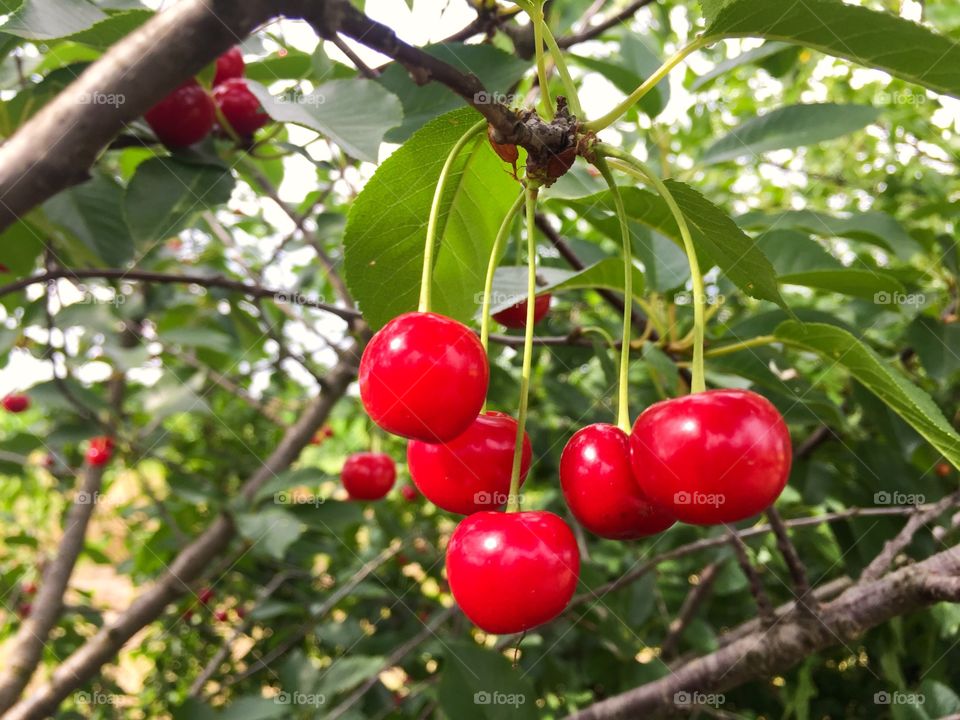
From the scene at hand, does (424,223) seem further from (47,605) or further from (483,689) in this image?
(47,605)

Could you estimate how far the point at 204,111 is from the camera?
132 centimetres

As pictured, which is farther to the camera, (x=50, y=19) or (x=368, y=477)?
(x=368, y=477)

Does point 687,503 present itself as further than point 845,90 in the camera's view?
No

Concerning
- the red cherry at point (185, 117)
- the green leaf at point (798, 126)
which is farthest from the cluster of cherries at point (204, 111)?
the green leaf at point (798, 126)

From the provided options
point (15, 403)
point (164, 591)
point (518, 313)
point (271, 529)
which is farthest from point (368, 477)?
point (15, 403)

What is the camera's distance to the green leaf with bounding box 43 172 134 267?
1.45 meters

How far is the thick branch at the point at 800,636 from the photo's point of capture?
44.1 inches

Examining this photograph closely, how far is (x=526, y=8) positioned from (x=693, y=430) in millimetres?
449

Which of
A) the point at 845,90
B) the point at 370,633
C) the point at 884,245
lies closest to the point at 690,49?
the point at 884,245

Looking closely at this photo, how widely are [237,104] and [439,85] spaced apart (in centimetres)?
40

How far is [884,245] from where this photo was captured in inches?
65.8

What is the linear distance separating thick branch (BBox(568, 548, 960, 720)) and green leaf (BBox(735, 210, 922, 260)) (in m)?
0.75

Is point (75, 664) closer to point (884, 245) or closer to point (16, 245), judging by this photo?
point (16, 245)

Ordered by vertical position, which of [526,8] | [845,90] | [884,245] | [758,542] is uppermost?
[845,90]
